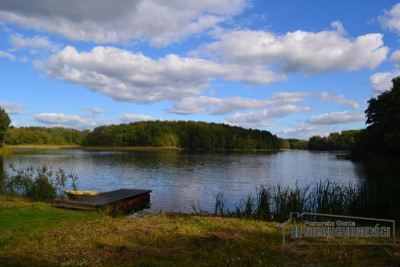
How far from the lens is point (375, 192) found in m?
12.9

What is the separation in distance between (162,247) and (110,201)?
903 cm

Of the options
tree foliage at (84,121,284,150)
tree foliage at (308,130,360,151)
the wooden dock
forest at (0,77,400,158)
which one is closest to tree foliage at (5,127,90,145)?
forest at (0,77,400,158)

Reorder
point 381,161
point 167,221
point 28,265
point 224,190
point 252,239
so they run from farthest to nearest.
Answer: point 381,161
point 224,190
point 167,221
point 252,239
point 28,265

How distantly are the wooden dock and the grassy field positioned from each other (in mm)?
4371

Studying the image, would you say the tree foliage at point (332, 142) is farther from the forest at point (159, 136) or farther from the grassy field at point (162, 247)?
the grassy field at point (162, 247)

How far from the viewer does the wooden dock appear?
45.2ft

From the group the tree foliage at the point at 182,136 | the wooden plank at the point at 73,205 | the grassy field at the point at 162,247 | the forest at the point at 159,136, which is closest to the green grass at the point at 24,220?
the grassy field at the point at 162,247

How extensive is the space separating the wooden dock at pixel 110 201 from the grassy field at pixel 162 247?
4371 millimetres

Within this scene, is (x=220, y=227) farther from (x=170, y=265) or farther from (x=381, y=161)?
A: (x=381, y=161)

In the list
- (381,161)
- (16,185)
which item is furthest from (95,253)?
(381,161)

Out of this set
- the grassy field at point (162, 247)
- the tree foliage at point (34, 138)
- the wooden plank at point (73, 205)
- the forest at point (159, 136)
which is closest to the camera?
the grassy field at point (162, 247)

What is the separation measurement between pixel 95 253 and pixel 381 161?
197ft

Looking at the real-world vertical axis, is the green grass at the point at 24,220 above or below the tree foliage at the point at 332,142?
below

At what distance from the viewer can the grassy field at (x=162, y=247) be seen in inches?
231
